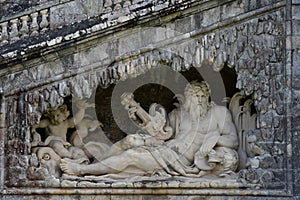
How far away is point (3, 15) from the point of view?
13125 millimetres

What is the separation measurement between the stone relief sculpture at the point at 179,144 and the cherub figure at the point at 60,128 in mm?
183

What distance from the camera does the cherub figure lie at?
1292cm

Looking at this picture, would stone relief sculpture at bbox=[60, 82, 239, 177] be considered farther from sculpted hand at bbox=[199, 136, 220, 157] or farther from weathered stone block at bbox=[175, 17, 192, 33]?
weathered stone block at bbox=[175, 17, 192, 33]

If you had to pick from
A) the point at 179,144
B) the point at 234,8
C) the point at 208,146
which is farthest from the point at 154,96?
the point at 234,8

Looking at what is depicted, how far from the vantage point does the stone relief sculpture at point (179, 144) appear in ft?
40.9

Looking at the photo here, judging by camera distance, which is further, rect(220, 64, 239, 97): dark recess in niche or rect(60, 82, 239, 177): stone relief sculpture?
rect(220, 64, 239, 97): dark recess in niche

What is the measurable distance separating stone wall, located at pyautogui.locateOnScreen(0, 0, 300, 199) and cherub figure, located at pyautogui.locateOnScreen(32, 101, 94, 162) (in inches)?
13.0

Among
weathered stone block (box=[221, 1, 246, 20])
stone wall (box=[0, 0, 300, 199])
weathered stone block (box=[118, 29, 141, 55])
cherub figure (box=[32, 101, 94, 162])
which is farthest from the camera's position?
cherub figure (box=[32, 101, 94, 162])

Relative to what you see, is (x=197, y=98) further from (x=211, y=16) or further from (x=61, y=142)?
(x=61, y=142)

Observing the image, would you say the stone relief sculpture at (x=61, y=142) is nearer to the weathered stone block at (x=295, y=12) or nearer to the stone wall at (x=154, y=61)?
the stone wall at (x=154, y=61)

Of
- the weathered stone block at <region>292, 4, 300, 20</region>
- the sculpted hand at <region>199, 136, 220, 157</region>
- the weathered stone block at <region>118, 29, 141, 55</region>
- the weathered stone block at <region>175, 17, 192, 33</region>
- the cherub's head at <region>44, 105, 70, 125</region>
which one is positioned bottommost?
the sculpted hand at <region>199, 136, 220, 157</region>

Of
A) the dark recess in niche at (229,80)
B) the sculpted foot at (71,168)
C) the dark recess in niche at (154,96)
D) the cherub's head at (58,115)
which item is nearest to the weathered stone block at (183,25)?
the dark recess in niche at (229,80)

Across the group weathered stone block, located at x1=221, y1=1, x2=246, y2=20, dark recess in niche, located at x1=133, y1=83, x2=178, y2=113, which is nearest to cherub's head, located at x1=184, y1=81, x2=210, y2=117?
dark recess in niche, located at x1=133, y1=83, x2=178, y2=113

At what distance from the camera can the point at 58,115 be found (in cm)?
1301
